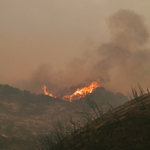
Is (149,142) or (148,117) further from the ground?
(148,117)

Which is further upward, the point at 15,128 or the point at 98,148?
the point at 15,128

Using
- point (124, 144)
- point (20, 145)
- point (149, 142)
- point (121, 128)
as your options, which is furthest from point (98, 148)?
point (20, 145)

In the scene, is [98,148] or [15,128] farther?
[15,128]

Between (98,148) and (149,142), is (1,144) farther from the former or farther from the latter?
(149,142)

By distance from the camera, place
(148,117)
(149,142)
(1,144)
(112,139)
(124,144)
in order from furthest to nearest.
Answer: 1. (1,144)
2. (148,117)
3. (112,139)
4. (124,144)
5. (149,142)

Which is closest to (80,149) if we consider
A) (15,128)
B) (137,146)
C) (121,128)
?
(121,128)

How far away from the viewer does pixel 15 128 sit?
159m

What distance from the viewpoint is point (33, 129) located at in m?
168

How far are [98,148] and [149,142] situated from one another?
802 centimetres

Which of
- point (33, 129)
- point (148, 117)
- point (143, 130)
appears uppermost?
point (33, 129)

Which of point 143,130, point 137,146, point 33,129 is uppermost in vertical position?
point 33,129

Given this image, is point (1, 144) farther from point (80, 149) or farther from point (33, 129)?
point (80, 149)

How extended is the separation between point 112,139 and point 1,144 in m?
129

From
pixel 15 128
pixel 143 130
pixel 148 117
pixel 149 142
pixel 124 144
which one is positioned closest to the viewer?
pixel 149 142
